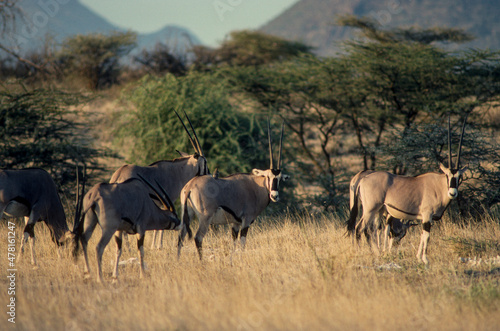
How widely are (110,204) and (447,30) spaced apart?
17.2 metres

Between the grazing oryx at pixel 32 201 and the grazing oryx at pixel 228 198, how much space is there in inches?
62.9

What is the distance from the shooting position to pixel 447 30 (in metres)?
19.5

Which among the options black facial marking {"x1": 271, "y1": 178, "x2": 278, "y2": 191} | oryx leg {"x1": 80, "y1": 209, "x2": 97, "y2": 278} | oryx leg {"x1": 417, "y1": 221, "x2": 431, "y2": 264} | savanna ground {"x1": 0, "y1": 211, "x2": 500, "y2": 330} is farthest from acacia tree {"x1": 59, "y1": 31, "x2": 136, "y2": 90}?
oryx leg {"x1": 417, "y1": 221, "x2": 431, "y2": 264}

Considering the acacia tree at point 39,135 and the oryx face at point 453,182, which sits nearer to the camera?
the oryx face at point 453,182

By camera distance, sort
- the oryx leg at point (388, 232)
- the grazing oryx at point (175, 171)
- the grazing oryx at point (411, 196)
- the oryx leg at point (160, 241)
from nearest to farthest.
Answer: the grazing oryx at point (411, 196)
the oryx leg at point (388, 232)
the oryx leg at point (160, 241)
the grazing oryx at point (175, 171)

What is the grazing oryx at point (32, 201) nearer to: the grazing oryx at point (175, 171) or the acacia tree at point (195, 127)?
the grazing oryx at point (175, 171)

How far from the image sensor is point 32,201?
24.8 feet

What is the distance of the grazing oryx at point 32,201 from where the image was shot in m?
7.32

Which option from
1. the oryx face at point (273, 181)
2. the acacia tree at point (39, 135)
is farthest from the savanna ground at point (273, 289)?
the acacia tree at point (39, 135)

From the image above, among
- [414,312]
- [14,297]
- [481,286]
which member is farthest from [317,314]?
[14,297]

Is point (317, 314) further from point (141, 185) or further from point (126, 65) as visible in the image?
point (126, 65)

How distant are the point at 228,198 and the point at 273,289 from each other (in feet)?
6.69

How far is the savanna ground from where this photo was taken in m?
4.75

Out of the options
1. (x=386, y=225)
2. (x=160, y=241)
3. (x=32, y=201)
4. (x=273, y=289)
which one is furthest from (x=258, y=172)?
(x=32, y=201)
